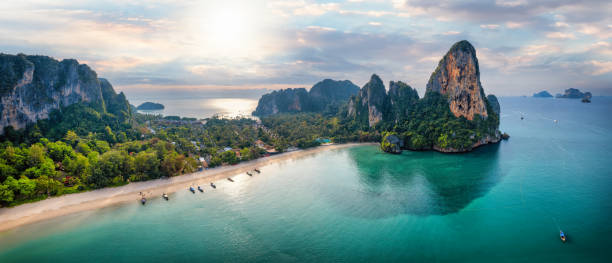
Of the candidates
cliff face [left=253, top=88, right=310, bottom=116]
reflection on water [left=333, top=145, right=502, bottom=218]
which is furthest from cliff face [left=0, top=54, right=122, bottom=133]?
cliff face [left=253, top=88, right=310, bottom=116]

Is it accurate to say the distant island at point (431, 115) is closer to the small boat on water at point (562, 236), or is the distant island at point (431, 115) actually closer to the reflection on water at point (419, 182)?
the reflection on water at point (419, 182)

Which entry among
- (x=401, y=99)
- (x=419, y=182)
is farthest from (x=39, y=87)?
(x=401, y=99)

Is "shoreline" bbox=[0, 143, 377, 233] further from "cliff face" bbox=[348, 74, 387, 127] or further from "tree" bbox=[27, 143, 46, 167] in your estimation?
"cliff face" bbox=[348, 74, 387, 127]

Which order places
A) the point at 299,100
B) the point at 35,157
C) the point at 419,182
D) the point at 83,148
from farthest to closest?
the point at 299,100
the point at 83,148
the point at 419,182
the point at 35,157

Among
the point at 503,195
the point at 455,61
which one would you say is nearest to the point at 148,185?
the point at 503,195

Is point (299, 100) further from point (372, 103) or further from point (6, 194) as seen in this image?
point (6, 194)

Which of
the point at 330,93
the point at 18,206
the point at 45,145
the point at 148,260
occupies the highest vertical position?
the point at 330,93

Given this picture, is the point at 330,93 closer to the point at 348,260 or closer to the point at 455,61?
the point at 455,61
